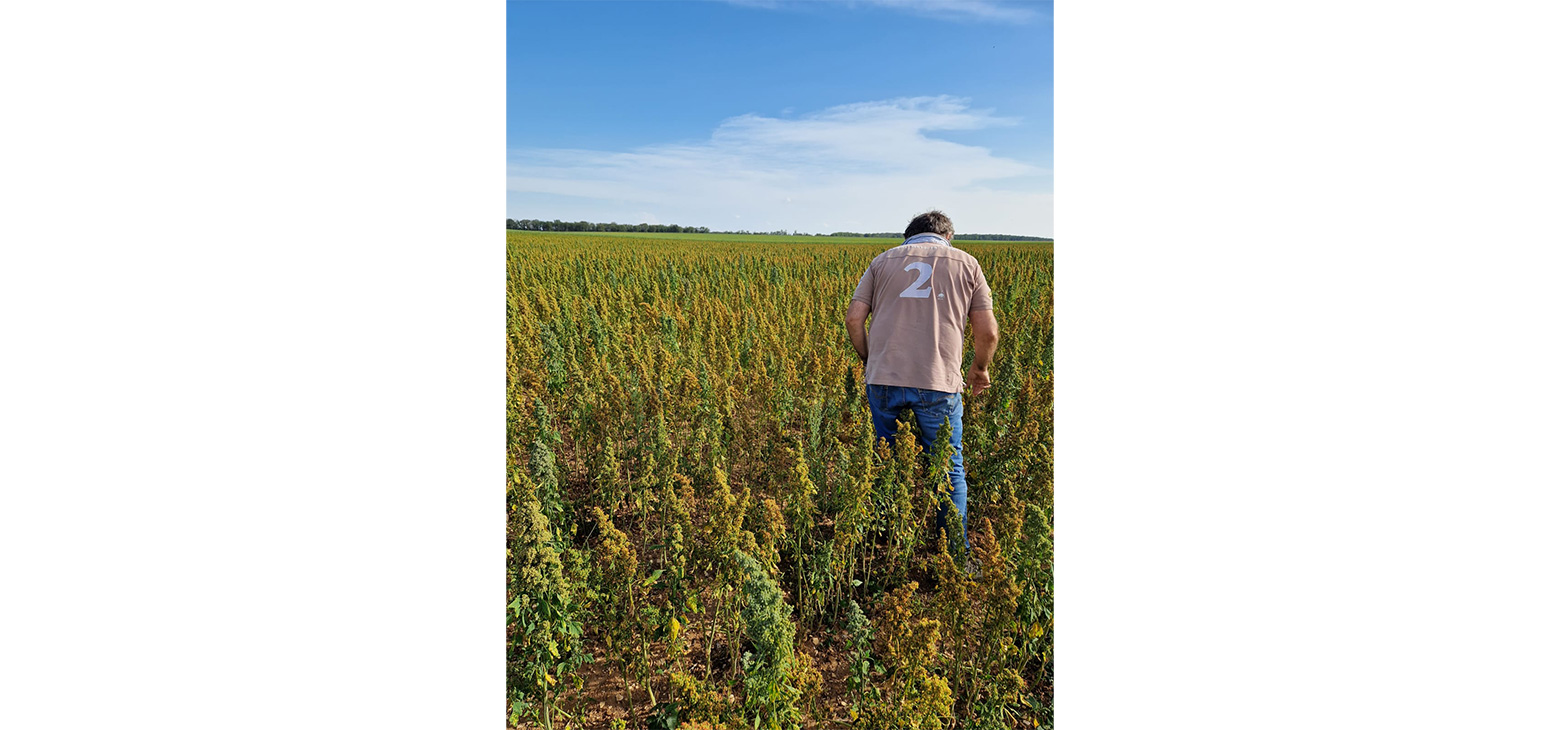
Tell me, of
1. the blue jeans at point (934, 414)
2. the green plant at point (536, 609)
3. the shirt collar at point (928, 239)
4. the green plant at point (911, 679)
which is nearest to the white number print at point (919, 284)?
the shirt collar at point (928, 239)

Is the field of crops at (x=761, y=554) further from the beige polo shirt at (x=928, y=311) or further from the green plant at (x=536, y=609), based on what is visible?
the beige polo shirt at (x=928, y=311)

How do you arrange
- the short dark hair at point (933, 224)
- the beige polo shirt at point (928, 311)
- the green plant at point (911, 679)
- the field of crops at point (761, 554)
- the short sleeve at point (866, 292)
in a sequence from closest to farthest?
1. the green plant at point (911, 679)
2. the field of crops at point (761, 554)
3. the beige polo shirt at point (928, 311)
4. the short dark hair at point (933, 224)
5. the short sleeve at point (866, 292)

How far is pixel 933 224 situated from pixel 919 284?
0.34 m

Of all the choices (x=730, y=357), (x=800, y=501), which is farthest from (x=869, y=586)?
(x=730, y=357)

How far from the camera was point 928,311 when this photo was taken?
300 cm

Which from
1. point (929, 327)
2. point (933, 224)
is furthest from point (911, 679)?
point (933, 224)

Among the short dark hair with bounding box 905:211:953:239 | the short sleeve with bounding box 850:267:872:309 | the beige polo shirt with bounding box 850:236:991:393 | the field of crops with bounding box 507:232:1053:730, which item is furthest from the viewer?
the short sleeve with bounding box 850:267:872:309

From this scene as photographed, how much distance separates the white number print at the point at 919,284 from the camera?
2996 millimetres

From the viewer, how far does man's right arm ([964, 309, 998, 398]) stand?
10.0ft

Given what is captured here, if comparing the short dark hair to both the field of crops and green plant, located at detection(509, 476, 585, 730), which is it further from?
green plant, located at detection(509, 476, 585, 730)

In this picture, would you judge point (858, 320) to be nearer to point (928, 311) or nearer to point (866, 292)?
point (866, 292)

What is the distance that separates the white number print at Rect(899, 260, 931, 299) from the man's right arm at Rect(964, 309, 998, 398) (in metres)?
0.25

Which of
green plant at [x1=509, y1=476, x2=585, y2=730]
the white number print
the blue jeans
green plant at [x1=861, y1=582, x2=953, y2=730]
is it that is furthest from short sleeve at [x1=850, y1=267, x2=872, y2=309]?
green plant at [x1=509, y1=476, x2=585, y2=730]

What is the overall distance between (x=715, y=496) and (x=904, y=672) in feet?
2.35
